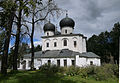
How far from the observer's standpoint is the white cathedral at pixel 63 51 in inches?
1246

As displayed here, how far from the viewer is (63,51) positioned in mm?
34406

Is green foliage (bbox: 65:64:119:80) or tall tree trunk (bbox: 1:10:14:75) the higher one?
tall tree trunk (bbox: 1:10:14:75)

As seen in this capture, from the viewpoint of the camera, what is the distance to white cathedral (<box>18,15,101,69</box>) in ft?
104

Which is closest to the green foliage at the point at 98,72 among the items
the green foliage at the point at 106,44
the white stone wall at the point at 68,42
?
the white stone wall at the point at 68,42

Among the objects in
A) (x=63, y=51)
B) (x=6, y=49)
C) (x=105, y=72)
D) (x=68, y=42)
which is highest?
(x=68, y=42)

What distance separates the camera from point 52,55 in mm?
33344

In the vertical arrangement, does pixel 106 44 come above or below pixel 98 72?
above

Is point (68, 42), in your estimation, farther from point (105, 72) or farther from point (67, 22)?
point (105, 72)

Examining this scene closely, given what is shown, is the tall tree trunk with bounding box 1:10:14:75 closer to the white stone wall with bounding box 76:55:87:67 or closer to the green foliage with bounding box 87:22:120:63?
the white stone wall with bounding box 76:55:87:67

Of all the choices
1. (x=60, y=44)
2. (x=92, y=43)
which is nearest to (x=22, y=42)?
(x=60, y=44)

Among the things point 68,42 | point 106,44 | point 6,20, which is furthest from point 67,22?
point 106,44

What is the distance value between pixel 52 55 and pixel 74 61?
6.18 metres

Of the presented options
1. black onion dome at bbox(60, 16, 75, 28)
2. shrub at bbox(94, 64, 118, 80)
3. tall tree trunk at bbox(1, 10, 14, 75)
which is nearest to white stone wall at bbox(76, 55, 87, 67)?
black onion dome at bbox(60, 16, 75, 28)

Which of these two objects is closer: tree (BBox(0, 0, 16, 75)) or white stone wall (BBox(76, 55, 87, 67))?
tree (BBox(0, 0, 16, 75))
